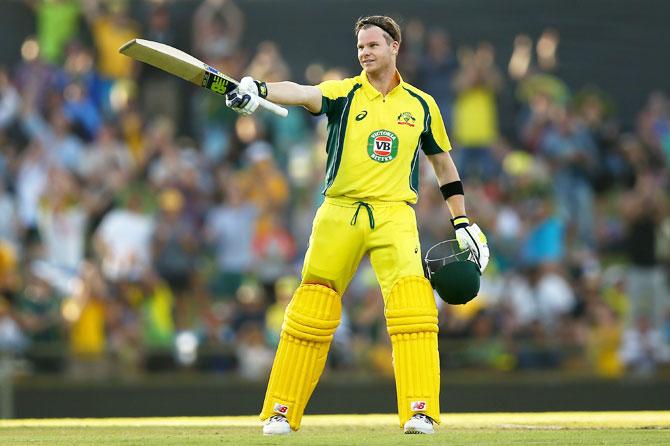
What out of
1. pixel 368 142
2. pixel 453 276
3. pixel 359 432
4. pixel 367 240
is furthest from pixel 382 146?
pixel 359 432

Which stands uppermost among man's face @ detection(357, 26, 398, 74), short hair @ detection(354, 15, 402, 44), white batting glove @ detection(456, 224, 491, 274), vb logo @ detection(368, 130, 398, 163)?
short hair @ detection(354, 15, 402, 44)

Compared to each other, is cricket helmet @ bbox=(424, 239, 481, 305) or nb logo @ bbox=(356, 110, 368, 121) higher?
nb logo @ bbox=(356, 110, 368, 121)

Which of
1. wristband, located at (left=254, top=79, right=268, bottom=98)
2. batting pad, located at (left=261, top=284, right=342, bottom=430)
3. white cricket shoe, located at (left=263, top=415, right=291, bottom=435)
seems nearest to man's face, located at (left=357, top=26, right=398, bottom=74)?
wristband, located at (left=254, top=79, right=268, bottom=98)

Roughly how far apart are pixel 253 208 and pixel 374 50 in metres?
6.39

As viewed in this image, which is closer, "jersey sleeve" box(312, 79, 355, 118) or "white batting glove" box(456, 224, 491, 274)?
"jersey sleeve" box(312, 79, 355, 118)

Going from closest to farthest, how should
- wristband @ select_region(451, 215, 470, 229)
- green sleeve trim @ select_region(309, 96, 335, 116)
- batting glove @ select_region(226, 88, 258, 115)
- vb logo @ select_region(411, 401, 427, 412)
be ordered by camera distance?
batting glove @ select_region(226, 88, 258, 115) < vb logo @ select_region(411, 401, 427, 412) < green sleeve trim @ select_region(309, 96, 335, 116) < wristband @ select_region(451, 215, 470, 229)

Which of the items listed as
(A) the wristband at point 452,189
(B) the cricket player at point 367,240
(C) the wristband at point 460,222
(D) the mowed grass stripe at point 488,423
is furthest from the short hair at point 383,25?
(D) the mowed grass stripe at point 488,423

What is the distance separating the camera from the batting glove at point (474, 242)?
7.16 meters

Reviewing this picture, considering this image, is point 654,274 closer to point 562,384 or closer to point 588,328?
point 588,328

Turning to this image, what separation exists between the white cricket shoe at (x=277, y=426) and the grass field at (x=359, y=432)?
0.21ft

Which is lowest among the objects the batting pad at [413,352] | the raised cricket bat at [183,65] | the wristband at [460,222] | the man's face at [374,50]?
the batting pad at [413,352]

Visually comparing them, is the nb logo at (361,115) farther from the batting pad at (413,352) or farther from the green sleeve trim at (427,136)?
the batting pad at (413,352)

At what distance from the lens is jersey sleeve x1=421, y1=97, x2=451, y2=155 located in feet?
23.3

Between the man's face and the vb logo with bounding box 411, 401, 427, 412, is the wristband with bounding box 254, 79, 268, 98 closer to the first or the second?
the man's face
